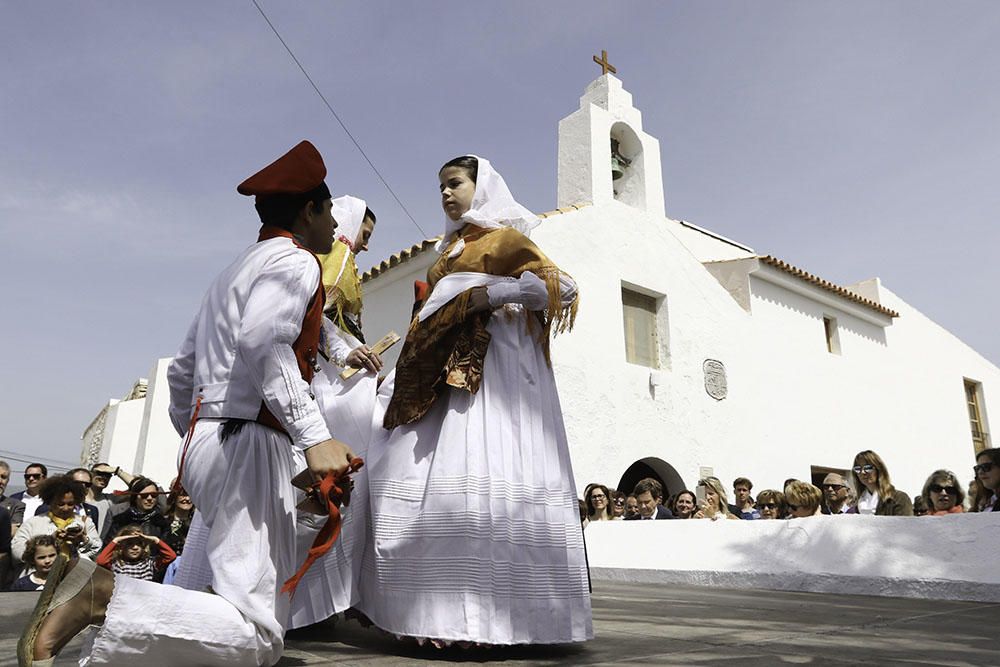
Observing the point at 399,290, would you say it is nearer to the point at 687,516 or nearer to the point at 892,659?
the point at 687,516

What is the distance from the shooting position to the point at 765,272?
1356 cm

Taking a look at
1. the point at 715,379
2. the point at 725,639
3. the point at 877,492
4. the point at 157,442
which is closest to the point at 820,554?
the point at 877,492

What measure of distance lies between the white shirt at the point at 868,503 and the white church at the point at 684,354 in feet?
13.1

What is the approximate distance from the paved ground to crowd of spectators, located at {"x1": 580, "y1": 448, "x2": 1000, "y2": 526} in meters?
1.35

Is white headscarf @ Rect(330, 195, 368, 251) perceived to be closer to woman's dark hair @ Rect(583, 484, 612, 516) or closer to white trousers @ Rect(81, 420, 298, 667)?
white trousers @ Rect(81, 420, 298, 667)

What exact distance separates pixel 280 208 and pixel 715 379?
35.4 feet

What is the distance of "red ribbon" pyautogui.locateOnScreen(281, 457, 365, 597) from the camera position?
1.85 meters

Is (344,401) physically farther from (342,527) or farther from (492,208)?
(492,208)

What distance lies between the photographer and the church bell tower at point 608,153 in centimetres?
1195

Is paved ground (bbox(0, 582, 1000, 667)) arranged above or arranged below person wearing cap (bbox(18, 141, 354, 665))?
below

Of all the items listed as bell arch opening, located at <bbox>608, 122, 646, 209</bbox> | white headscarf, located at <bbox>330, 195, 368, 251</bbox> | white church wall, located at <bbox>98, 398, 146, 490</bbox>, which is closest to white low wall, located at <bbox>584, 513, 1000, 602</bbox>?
white headscarf, located at <bbox>330, 195, 368, 251</bbox>

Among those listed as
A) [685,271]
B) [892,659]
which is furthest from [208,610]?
[685,271]

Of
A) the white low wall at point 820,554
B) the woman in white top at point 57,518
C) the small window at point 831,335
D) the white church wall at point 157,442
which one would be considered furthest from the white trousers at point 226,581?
the small window at point 831,335

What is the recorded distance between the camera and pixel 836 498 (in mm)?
7000
